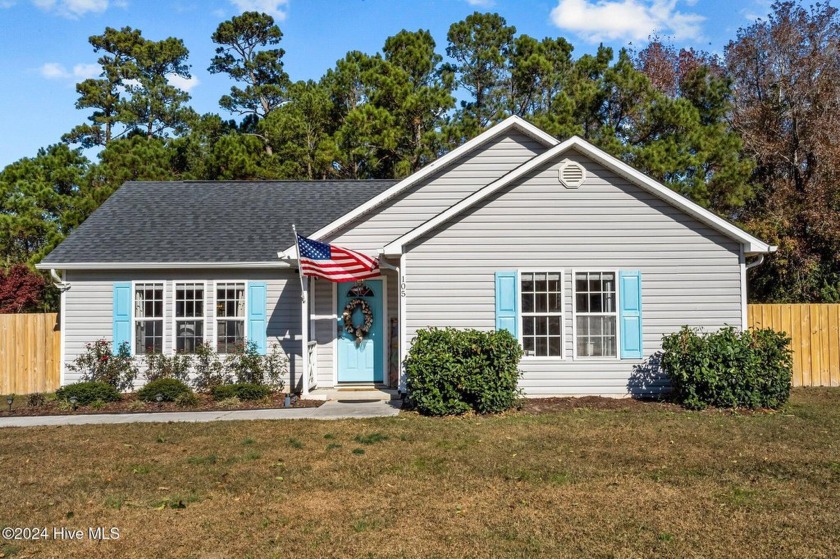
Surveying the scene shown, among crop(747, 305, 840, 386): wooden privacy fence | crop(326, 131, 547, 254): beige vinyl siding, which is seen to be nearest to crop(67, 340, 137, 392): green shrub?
crop(326, 131, 547, 254): beige vinyl siding

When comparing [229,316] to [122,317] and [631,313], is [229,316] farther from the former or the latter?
[631,313]

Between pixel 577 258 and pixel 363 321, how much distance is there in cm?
438

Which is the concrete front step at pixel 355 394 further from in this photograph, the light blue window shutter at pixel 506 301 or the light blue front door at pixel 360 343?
the light blue window shutter at pixel 506 301

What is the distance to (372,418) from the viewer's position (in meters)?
10.5

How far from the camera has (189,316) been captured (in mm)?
13562

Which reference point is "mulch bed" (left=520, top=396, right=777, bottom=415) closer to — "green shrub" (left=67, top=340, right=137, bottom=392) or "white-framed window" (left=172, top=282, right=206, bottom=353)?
"white-framed window" (left=172, top=282, right=206, bottom=353)

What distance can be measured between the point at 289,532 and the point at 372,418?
4.95 m

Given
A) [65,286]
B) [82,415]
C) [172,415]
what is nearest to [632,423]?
[172,415]

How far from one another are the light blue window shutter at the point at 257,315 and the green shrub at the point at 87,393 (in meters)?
2.68

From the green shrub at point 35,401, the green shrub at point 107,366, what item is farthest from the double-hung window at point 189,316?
the green shrub at point 35,401

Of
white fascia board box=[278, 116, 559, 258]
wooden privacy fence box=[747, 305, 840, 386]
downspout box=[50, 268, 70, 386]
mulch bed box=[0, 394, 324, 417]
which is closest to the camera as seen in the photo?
mulch bed box=[0, 394, 324, 417]

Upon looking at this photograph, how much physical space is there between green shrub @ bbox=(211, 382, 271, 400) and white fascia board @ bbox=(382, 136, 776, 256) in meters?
3.58

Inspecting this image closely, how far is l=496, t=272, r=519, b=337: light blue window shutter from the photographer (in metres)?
11.7

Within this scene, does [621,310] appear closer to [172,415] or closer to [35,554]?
[172,415]
